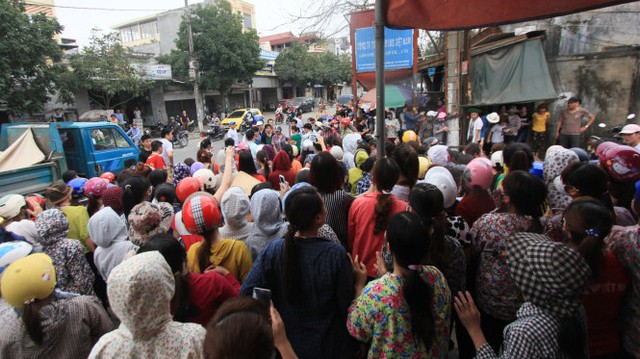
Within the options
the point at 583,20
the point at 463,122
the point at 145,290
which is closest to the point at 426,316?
the point at 145,290

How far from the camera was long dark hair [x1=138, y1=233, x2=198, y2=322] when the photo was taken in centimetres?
178

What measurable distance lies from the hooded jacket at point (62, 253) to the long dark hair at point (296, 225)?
1905 millimetres

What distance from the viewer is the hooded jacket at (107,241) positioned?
9.09 feet

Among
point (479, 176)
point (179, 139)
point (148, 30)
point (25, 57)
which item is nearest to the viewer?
point (479, 176)

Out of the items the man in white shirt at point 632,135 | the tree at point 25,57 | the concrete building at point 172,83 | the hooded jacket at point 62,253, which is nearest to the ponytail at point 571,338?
the hooded jacket at point 62,253

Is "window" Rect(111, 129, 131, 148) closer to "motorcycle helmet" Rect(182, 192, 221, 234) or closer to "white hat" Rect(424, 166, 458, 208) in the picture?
"motorcycle helmet" Rect(182, 192, 221, 234)

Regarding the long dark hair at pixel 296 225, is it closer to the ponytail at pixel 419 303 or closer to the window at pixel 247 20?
the ponytail at pixel 419 303

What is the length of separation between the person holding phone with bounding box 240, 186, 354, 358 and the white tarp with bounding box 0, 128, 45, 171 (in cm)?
694

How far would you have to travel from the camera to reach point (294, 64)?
38.5 meters

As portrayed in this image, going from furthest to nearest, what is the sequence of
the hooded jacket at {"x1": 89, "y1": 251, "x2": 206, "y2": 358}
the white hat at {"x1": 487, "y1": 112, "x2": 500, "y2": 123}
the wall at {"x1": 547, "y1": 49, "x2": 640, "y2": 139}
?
1. the white hat at {"x1": 487, "y1": 112, "x2": 500, "y2": 123}
2. the wall at {"x1": 547, "y1": 49, "x2": 640, "y2": 139}
3. the hooded jacket at {"x1": 89, "y1": 251, "x2": 206, "y2": 358}

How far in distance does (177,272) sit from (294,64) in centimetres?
3890

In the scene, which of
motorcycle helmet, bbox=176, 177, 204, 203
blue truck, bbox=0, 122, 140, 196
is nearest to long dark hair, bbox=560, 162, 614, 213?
motorcycle helmet, bbox=176, 177, 204, 203

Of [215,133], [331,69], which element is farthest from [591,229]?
[331,69]

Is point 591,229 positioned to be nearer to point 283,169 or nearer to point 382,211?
point 382,211
